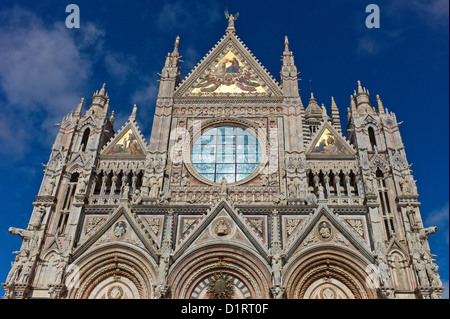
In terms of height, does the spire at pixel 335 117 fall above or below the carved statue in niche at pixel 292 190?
above

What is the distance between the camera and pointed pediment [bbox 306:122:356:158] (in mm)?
21094

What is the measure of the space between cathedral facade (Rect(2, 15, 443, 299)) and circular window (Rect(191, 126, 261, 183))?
2.6 inches

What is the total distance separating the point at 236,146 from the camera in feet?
72.7

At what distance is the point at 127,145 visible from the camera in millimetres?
22031

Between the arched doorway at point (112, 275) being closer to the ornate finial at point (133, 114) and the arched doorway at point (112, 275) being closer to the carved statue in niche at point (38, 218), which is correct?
the carved statue in niche at point (38, 218)

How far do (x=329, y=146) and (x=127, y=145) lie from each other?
10.6 m

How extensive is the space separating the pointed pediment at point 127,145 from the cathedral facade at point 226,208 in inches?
2.9

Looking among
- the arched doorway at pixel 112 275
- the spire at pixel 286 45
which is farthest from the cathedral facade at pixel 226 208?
the spire at pixel 286 45

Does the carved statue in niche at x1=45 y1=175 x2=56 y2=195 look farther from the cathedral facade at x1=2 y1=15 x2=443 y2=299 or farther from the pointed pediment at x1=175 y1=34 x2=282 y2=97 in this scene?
the pointed pediment at x1=175 y1=34 x2=282 y2=97

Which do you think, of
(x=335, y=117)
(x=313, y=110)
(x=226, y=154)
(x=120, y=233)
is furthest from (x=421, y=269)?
(x=313, y=110)

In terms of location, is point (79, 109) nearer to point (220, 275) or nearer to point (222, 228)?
point (222, 228)

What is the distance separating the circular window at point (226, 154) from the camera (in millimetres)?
21125

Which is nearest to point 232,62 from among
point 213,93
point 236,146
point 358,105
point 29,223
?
point 213,93
